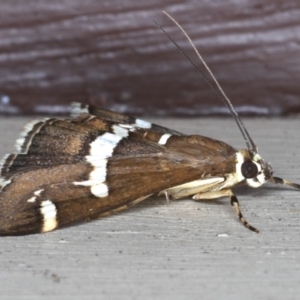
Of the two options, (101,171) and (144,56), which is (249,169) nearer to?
(101,171)

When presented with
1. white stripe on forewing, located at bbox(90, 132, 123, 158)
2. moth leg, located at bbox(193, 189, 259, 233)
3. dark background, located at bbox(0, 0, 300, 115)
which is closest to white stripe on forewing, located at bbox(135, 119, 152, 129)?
white stripe on forewing, located at bbox(90, 132, 123, 158)

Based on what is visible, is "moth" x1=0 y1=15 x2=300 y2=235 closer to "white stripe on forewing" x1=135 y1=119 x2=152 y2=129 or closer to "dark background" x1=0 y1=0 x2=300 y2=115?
"white stripe on forewing" x1=135 y1=119 x2=152 y2=129

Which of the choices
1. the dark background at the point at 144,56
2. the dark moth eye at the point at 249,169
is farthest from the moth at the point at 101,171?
the dark background at the point at 144,56

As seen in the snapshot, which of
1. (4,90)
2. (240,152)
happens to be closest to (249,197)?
→ (240,152)

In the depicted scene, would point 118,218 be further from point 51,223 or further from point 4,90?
point 4,90

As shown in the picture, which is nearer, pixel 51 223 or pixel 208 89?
pixel 51 223

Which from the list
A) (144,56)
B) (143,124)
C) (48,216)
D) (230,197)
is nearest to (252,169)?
(230,197)

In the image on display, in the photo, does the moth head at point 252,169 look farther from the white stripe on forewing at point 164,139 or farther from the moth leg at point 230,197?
the white stripe on forewing at point 164,139
